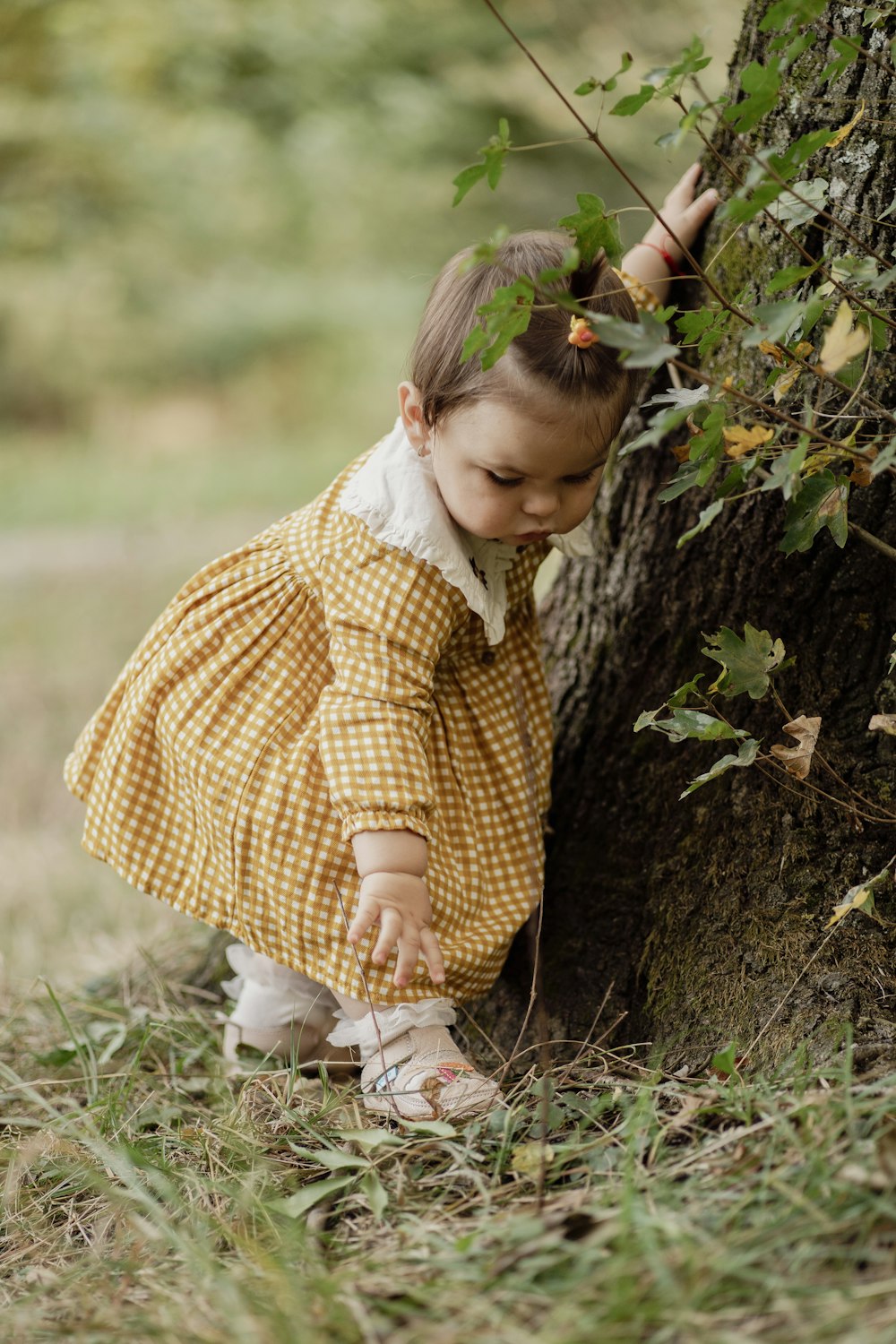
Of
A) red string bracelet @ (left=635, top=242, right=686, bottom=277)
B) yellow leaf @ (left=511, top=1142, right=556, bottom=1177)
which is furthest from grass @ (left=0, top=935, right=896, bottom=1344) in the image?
red string bracelet @ (left=635, top=242, right=686, bottom=277)

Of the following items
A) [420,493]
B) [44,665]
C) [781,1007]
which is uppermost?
[420,493]

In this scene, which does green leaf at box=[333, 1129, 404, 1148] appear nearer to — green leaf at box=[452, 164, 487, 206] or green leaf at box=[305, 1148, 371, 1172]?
green leaf at box=[305, 1148, 371, 1172]

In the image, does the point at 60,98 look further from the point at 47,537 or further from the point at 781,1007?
the point at 781,1007

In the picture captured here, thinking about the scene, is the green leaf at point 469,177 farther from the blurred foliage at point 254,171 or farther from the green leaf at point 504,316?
the blurred foliage at point 254,171

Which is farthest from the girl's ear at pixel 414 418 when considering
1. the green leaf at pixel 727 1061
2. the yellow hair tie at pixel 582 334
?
the green leaf at pixel 727 1061

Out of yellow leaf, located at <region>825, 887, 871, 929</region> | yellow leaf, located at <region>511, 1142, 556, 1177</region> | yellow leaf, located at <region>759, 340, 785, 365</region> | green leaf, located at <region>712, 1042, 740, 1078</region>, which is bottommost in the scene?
yellow leaf, located at <region>511, 1142, 556, 1177</region>

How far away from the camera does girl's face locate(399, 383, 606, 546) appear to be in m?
1.59

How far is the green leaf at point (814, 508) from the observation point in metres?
1.44

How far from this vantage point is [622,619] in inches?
79.8

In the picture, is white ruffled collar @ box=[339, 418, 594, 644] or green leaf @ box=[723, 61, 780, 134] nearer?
green leaf @ box=[723, 61, 780, 134]

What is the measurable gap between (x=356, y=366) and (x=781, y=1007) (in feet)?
34.4

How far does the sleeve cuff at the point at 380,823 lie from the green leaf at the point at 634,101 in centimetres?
91

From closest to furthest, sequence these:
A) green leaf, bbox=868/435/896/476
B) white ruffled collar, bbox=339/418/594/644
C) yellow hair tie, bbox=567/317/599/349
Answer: green leaf, bbox=868/435/896/476 < yellow hair tie, bbox=567/317/599/349 < white ruffled collar, bbox=339/418/594/644

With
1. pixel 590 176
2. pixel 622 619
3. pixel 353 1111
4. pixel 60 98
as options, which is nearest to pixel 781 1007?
pixel 353 1111
